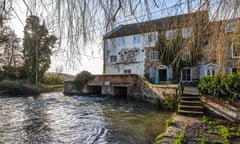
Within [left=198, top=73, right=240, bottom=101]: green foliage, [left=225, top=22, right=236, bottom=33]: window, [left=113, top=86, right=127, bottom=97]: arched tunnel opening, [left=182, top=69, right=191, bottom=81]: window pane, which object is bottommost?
[left=113, top=86, right=127, bottom=97]: arched tunnel opening

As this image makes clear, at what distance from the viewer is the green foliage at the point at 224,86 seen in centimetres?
584

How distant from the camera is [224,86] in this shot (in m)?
6.36

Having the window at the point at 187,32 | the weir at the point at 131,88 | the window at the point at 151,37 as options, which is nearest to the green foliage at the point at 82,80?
the weir at the point at 131,88

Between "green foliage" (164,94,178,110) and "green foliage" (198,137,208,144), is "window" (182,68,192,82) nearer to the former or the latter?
"green foliage" (164,94,178,110)

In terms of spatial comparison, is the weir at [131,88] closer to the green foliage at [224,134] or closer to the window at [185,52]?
the green foliage at [224,134]

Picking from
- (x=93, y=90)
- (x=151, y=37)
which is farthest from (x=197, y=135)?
(x=93, y=90)

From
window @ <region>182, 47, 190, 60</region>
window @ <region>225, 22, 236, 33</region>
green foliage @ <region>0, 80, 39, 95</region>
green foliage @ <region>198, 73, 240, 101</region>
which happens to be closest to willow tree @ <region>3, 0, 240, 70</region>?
window @ <region>182, 47, 190, 60</region>

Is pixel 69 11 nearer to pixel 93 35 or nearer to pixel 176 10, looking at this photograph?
pixel 93 35

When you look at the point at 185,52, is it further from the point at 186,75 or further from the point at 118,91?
the point at 186,75

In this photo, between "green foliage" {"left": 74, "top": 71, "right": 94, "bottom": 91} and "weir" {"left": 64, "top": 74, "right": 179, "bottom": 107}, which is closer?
"weir" {"left": 64, "top": 74, "right": 179, "bottom": 107}

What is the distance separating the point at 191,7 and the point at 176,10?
0.18 m

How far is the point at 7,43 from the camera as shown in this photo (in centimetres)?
185

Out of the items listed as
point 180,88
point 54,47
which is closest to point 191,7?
point 54,47

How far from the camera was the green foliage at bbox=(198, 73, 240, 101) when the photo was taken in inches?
230
